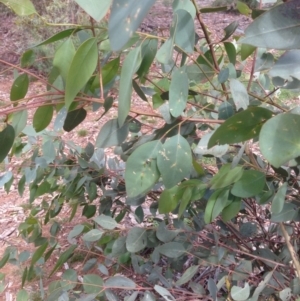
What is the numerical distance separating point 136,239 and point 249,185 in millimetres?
419

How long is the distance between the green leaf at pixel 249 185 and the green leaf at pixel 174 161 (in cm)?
18

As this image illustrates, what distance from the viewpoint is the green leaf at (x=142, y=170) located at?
637 millimetres

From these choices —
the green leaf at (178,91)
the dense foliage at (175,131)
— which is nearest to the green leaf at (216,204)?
the dense foliage at (175,131)

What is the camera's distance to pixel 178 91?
0.67 m

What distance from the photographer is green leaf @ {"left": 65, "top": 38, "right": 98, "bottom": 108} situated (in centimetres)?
56

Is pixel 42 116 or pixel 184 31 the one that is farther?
pixel 42 116

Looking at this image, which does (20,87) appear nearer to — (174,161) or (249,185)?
(174,161)

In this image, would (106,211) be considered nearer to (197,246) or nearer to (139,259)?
(139,259)

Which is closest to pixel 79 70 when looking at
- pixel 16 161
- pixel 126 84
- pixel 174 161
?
pixel 126 84

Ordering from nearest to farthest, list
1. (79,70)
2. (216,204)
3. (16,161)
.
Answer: (79,70)
(216,204)
(16,161)

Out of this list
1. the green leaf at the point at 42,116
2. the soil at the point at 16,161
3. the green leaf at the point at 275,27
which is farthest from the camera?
the soil at the point at 16,161

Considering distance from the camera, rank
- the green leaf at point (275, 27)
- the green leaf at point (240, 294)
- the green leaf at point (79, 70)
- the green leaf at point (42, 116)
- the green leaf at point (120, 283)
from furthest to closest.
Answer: the green leaf at point (120, 283), the green leaf at point (240, 294), the green leaf at point (42, 116), the green leaf at point (79, 70), the green leaf at point (275, 27)

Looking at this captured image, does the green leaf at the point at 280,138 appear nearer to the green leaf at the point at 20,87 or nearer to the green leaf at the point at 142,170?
the green leaf at the point at 142,170

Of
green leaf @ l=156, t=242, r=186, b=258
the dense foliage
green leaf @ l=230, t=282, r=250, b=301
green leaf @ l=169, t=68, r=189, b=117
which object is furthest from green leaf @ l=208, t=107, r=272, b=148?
green leaf @ l=156, t=242, r=186, b=258
